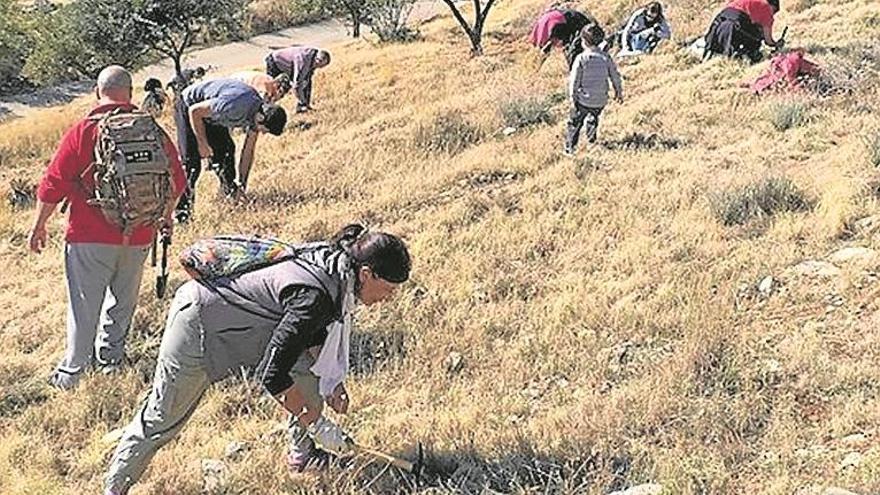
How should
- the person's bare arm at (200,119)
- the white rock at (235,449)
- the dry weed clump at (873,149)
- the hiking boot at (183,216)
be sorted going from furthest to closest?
the hiking boot at (183,216) < the person's bare arm at (200,119) < the dry weed clump at (873,149) < the white rock at (235,449)

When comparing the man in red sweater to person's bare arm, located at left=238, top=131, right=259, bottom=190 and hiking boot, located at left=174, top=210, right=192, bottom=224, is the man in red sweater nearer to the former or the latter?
hiking boot, located at left=174, top=210, right=192, bottom=224

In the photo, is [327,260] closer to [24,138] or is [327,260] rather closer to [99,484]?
[99,484]

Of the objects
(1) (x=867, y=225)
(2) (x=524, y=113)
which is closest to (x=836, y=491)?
(1) (x=867, y=225)

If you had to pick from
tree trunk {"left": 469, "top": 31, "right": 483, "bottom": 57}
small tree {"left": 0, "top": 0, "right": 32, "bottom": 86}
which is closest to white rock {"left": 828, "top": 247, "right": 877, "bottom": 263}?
tree trunk {"left": 469, "top": 31, "right": 483, "bottom": 57}

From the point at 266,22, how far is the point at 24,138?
96.0 ft

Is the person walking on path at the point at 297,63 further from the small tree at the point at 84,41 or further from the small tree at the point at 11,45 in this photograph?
the small tree at the point at 11,45

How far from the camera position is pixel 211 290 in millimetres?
3836

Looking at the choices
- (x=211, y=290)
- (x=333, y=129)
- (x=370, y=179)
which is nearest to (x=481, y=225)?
(x=370, y=179)

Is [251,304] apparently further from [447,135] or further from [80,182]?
[447,135]

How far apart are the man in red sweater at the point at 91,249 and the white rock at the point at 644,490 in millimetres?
2945

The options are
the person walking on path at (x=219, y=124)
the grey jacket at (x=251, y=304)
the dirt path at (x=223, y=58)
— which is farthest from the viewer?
the dirt path at (x=223, y=58)

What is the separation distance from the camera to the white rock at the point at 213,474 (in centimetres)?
436

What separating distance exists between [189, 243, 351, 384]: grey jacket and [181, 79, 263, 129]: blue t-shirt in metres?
4.55

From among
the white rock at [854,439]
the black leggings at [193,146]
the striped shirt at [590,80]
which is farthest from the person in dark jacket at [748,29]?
the white rock at [854,439]
